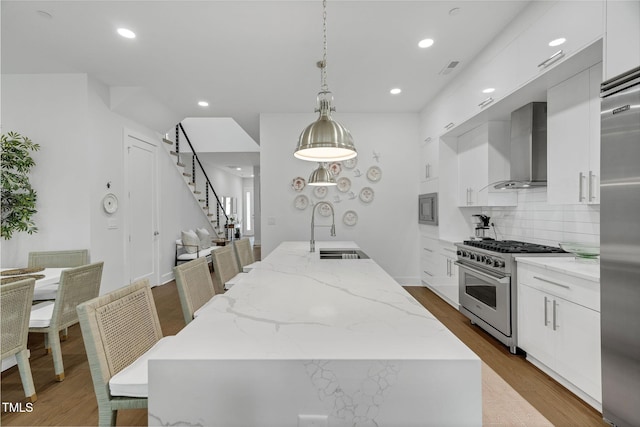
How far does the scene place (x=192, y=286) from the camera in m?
1.87

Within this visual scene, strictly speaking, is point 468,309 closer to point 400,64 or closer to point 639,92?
point 639,92

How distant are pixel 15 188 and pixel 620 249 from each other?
16.5 feet

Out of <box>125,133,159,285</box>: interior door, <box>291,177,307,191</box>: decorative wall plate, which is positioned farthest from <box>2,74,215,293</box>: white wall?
<box>291,177,307,191</box>: decorative wall plate

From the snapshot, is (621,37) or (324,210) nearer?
(621,37)

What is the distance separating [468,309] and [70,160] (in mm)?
4823

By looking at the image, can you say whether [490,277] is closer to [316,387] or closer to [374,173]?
[316,387]

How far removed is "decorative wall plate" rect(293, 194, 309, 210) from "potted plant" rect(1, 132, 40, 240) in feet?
10.5

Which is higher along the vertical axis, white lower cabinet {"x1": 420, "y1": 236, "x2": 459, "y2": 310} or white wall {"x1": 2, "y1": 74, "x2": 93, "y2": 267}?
white wall {"x1": 2, "y1": 74, "x2": 93, "y2": 267}

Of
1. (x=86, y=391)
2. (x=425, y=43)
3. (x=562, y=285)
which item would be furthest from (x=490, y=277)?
(x=86, y=391)

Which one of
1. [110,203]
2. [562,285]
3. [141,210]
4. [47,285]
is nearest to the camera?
[562,285]

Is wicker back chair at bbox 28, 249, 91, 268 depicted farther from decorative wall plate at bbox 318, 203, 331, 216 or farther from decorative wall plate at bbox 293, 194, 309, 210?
decorative wall plate at bbox 318, 203, 331, 216

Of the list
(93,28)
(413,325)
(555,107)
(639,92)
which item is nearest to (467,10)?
(555,107)

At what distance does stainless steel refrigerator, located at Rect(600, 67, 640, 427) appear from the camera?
147cm

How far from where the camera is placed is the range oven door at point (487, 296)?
2652mm
